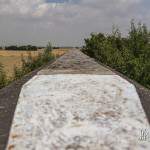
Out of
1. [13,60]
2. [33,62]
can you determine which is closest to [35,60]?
[33,62]

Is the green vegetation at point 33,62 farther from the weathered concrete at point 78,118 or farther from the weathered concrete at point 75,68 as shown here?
the weathered concrete at point 78,118

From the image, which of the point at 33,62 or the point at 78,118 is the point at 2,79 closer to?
the point at 33,62

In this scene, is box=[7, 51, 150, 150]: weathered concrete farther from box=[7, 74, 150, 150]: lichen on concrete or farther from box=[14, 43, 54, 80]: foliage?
box=[14, 43, 54, 80]: foliage

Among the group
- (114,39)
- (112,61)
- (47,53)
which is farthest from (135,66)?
(47,53)

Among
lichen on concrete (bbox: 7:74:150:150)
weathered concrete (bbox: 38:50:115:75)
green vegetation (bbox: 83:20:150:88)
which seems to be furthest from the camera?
green vegetation (bbox: 83:20:150:88)

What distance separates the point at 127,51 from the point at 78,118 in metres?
23.0

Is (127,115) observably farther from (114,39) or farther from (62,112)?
(114,39)

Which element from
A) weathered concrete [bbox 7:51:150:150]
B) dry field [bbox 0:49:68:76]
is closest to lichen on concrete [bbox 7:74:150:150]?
weathered concrete [bbox 7:51:150:150]

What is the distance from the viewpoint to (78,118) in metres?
2.86

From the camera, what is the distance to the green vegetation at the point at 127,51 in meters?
22.7

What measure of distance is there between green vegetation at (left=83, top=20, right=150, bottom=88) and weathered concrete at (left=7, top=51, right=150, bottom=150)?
1864 cm

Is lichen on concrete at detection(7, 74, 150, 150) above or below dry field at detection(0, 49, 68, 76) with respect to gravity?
above

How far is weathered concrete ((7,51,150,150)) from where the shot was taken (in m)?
2.65

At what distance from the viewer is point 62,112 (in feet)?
9.53
